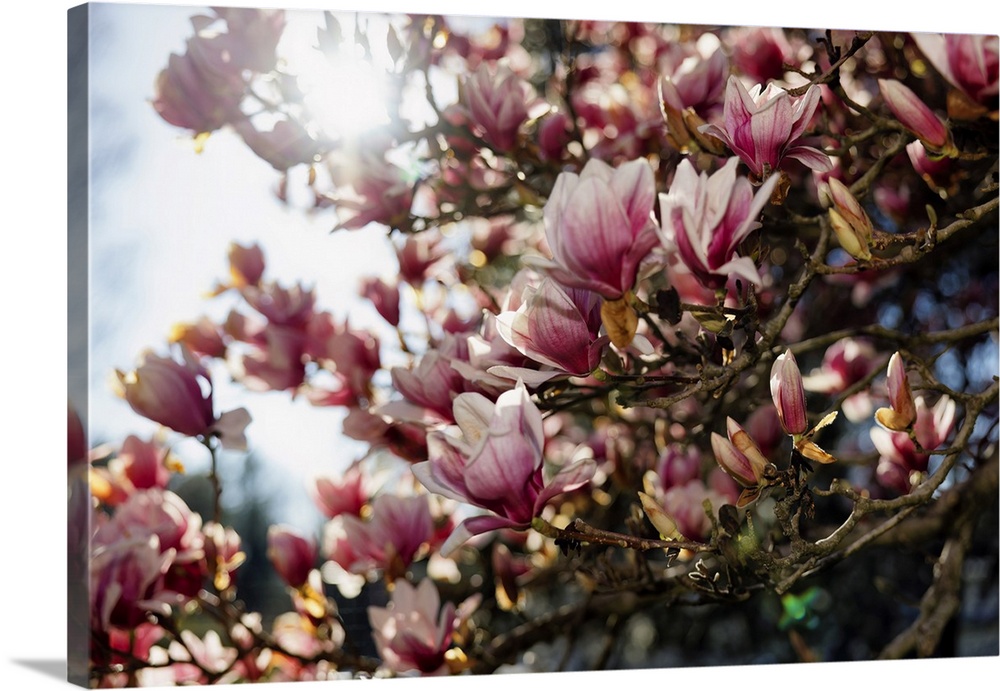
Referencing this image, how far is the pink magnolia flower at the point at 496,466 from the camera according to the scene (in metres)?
0.71

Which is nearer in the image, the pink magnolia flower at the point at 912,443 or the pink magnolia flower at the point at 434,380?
the pink magnolia flower at the point at 434,380

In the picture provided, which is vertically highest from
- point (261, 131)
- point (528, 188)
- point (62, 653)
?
point (261, 131)

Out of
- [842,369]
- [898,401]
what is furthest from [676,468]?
[898,401]

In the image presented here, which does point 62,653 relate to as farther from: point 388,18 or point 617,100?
point 617,100

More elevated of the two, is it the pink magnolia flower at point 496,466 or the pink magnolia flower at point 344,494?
the pink magnolia flower at point 496,466

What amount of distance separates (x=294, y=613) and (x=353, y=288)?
15.3 inches

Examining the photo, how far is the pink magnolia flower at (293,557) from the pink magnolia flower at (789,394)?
0.62 metres

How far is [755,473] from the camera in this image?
779 millimetres

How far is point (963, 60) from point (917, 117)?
0.51 feet

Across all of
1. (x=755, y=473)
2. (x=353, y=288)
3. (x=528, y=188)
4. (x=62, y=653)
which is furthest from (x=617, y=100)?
(x=62, y=653)

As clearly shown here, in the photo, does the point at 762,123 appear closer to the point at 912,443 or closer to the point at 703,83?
the point at 703,83

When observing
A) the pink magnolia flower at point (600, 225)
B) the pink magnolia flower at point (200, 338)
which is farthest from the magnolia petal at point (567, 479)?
the pink magnolia flower at point (200, 338)

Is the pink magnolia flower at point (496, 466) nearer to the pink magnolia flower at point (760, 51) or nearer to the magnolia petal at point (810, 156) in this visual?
the magnolia petal at point (810, 156)

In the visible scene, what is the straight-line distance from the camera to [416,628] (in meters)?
1.09
